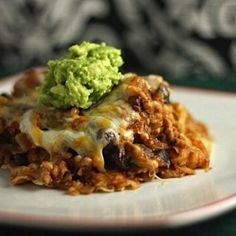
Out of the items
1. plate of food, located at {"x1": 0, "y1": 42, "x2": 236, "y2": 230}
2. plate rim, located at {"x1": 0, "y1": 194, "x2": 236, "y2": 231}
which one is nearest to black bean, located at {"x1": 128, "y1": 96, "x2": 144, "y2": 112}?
plate of food, located at {"x1": 0, "y1": 42, "x2": 236, "y2": 230}

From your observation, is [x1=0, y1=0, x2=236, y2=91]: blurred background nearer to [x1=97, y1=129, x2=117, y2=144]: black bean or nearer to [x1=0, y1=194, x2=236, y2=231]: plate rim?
[x1=97, y1=129, x2=117, y2=144]: black bean

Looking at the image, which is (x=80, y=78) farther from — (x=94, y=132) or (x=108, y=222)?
(x=108, y=222)

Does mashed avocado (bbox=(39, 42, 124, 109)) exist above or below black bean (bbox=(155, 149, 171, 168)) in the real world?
above

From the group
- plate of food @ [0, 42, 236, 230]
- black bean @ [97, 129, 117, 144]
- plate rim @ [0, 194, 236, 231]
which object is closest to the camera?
plate rim @ [0, 194, 236, 231]

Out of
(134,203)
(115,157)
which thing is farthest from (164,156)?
(134,203)

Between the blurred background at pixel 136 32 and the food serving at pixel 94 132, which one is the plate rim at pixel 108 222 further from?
the blurred background at pixel 136 32

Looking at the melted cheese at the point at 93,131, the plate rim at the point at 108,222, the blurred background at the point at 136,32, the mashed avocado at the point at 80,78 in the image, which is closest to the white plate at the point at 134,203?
Result: the plate rim at the point at 108,222
